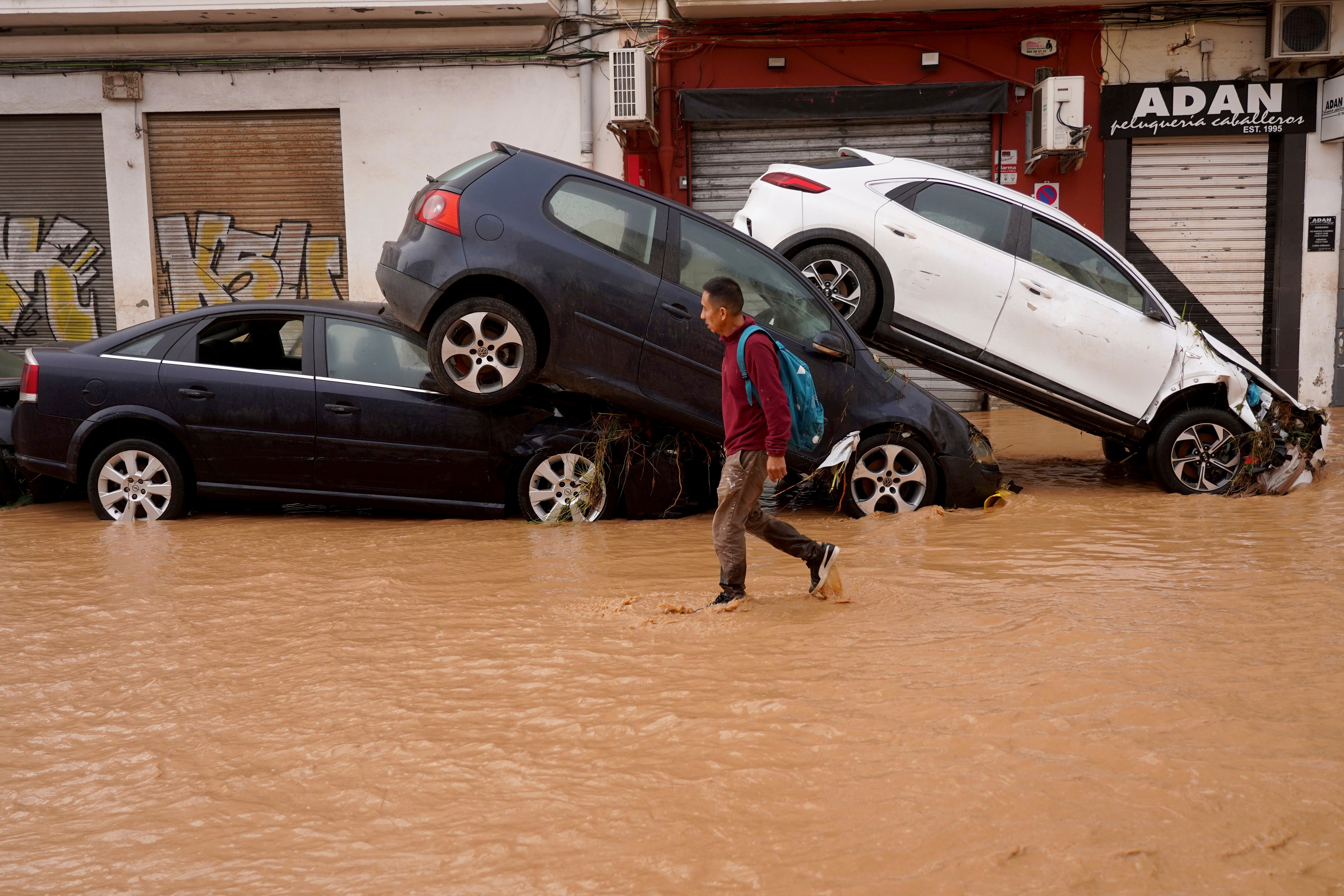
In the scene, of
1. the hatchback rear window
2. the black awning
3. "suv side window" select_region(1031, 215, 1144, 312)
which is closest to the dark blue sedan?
the hatchback rear window

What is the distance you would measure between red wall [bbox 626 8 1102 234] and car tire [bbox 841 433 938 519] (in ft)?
23.2

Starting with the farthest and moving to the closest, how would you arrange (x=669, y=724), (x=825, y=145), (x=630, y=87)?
(x=825, y=145) → (x=630, y=87) → (x=669, y=724)

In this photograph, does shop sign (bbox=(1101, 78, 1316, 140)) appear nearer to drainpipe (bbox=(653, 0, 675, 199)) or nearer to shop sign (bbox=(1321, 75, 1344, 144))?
shop sign (bbox=(1321, 75, 1344, 144))

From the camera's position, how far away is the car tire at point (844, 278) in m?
7.46

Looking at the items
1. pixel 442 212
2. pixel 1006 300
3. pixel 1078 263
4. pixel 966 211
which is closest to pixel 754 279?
pixel 966 211

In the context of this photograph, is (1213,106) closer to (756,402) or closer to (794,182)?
(794,182)

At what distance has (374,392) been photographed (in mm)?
6945

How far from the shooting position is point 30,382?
693 cm

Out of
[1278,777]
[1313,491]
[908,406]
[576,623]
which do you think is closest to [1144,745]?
[1278,777]

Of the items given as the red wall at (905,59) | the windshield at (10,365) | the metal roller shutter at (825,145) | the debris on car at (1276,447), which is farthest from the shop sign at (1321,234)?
the windshield at (10,365)

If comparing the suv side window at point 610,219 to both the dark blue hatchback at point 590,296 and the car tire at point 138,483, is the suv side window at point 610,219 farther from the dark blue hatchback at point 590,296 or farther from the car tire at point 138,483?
the car tire at point 138,483

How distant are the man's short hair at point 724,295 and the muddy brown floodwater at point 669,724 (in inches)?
53.4

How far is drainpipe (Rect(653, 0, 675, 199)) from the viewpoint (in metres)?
13.1

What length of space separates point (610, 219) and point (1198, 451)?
178 inches
